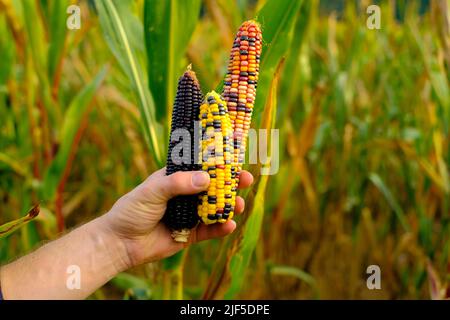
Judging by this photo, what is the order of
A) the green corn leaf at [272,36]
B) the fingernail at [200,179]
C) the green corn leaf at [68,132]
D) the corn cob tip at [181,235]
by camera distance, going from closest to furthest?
1. the fingernail at [200,179]
2. the corn cob tip at [181,235]
3. the green corn leaf at [272,36]
4. the green corn leaf at [68,132]

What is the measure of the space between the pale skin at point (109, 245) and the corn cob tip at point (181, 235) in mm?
28

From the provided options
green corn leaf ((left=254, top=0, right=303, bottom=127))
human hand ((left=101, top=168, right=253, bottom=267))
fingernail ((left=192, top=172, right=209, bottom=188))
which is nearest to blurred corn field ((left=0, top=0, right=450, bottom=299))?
green corn leaf ((left=254, top=0, right=303, bottom=127))

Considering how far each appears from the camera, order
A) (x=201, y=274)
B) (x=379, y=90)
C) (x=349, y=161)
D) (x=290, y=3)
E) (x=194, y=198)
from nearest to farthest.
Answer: (x=194, y=198) → (x=290, y=3) → (x=201, y=274) → (x=349, y=161) → (x=379, y=90)

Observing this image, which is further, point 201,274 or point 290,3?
point 201,274

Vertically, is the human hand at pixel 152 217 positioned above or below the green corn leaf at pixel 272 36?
below

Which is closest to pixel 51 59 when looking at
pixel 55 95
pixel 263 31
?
pixel 55 95

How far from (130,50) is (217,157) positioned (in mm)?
397

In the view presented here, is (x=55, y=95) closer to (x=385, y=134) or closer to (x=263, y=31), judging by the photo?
(x=263, y=31)

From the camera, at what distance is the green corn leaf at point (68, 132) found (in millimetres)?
1276

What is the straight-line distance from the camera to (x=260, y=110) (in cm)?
92

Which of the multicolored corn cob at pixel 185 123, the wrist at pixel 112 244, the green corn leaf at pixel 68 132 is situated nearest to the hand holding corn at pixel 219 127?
the multicolored corn cob at pixel 185 123

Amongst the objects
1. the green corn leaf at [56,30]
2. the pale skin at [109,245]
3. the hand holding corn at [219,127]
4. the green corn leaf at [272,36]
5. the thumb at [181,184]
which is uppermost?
the green corn leaf at [56,30]

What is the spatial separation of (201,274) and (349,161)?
2.14ft

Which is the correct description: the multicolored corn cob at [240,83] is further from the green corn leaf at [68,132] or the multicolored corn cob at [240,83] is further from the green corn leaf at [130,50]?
the green corn leaf at [68,132]
